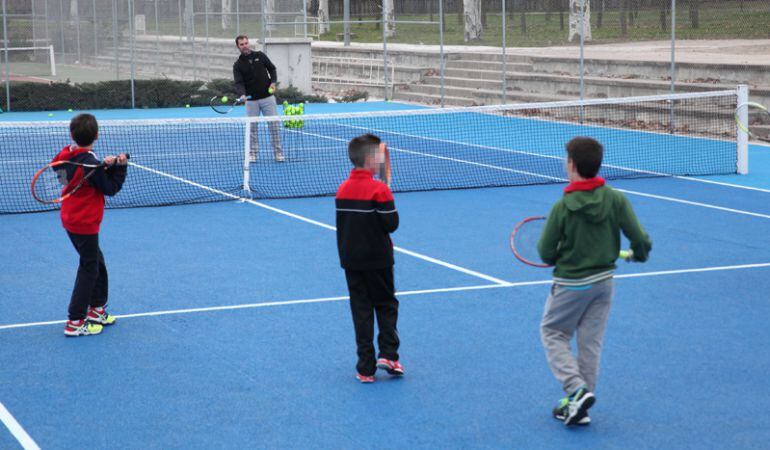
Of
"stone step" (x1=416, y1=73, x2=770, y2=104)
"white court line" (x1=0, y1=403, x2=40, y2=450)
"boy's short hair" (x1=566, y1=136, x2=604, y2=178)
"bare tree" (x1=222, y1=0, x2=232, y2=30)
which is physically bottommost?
"white court line" (x1=0, y1=403, x2=40, y2=450)

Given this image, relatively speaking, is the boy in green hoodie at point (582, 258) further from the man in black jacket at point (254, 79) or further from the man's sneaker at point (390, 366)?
the man in black jacket at point (254, 79)

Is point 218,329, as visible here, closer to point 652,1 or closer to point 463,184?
point 463,184

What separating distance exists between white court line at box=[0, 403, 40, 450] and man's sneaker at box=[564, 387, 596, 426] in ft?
8.74

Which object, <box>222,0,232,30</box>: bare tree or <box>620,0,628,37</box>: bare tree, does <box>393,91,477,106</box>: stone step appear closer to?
<box>620,0,628,37</box>: bare tree

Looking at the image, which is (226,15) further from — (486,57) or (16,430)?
(16,430)

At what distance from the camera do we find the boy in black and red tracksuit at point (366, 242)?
6.26 meters

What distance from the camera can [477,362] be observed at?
688 cm

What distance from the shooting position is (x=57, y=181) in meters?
7.72

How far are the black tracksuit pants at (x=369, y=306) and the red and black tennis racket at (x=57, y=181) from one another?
188 centimetres

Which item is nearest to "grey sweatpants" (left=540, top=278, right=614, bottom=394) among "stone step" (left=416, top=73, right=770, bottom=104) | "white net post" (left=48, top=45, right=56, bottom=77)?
"stone step" (left=416, top=73, right=770, bottom=104)

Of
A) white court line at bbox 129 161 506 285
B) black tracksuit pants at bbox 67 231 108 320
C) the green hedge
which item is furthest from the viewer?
the green hedge

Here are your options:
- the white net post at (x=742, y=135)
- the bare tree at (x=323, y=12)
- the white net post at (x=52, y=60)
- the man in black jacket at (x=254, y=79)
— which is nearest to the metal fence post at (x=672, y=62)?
the white net post at (x=742, y=135)

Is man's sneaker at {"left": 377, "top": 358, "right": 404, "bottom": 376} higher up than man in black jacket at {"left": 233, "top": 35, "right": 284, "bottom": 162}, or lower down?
lower down

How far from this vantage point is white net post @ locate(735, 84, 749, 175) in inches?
596
